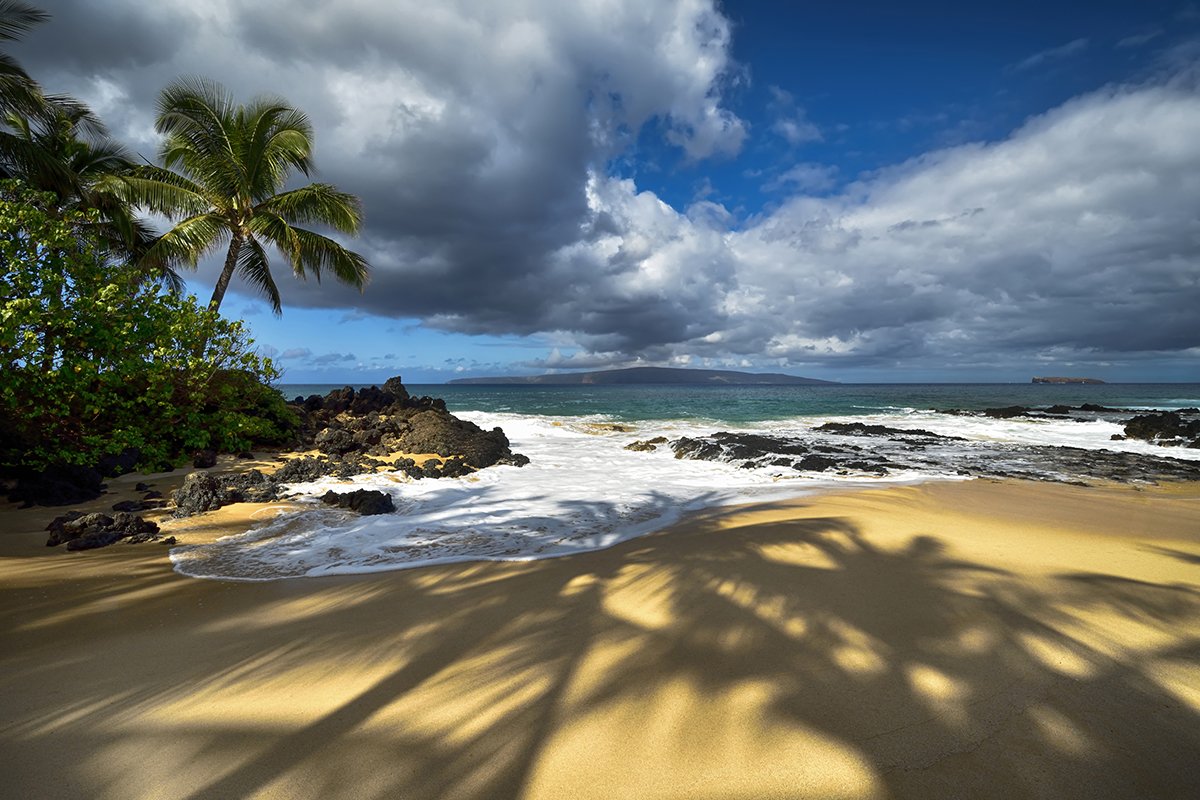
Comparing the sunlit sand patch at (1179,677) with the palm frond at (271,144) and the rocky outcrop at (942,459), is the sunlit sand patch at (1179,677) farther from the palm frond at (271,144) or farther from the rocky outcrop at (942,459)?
the palm frond at (271,144)

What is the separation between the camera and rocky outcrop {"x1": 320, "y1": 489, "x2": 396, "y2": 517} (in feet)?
21.4

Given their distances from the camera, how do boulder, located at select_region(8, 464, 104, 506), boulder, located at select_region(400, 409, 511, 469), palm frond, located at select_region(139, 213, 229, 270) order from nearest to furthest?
boulder, located at select_region(8, 464, 104, 506) < boulder, located at select_region(400, 409, 511, 469) < palm frond, located at select_region(139, 213, 229, 270)

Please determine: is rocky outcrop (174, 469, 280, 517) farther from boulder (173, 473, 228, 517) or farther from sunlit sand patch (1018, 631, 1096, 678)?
sunlit sand patch (1018, 631, 1096, 678)

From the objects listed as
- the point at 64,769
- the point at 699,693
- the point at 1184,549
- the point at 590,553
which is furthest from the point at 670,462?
the point at 64,769

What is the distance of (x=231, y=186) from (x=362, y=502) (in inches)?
523

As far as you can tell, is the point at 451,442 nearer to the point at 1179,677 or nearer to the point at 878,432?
the point at 1179,677

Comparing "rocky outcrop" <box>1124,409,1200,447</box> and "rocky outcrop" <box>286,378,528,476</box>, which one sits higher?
"rocky outcrop" <box>286,378,528,476</box>

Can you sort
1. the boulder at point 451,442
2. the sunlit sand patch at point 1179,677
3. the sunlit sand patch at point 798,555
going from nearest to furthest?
the sunlit sand patch at point 1179,677
the sunlit sand patch at point 798,555
the boulder at point 451,442

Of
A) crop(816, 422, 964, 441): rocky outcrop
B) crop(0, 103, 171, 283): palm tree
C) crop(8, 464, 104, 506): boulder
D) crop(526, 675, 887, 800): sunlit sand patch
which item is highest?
crop(0, 103, 171, 283): palm tree

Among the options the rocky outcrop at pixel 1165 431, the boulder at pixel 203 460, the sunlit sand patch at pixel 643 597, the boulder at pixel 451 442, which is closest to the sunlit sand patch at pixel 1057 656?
the sunlit sand patch at pixel 643 597

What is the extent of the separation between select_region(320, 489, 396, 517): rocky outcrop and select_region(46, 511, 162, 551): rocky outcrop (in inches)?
73.7

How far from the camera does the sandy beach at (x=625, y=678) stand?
6.05ft

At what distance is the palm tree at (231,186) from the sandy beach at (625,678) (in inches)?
500

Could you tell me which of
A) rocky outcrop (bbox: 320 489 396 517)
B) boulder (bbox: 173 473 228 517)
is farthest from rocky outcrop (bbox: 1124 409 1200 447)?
boulder (bbox: 173 473 228 517)
